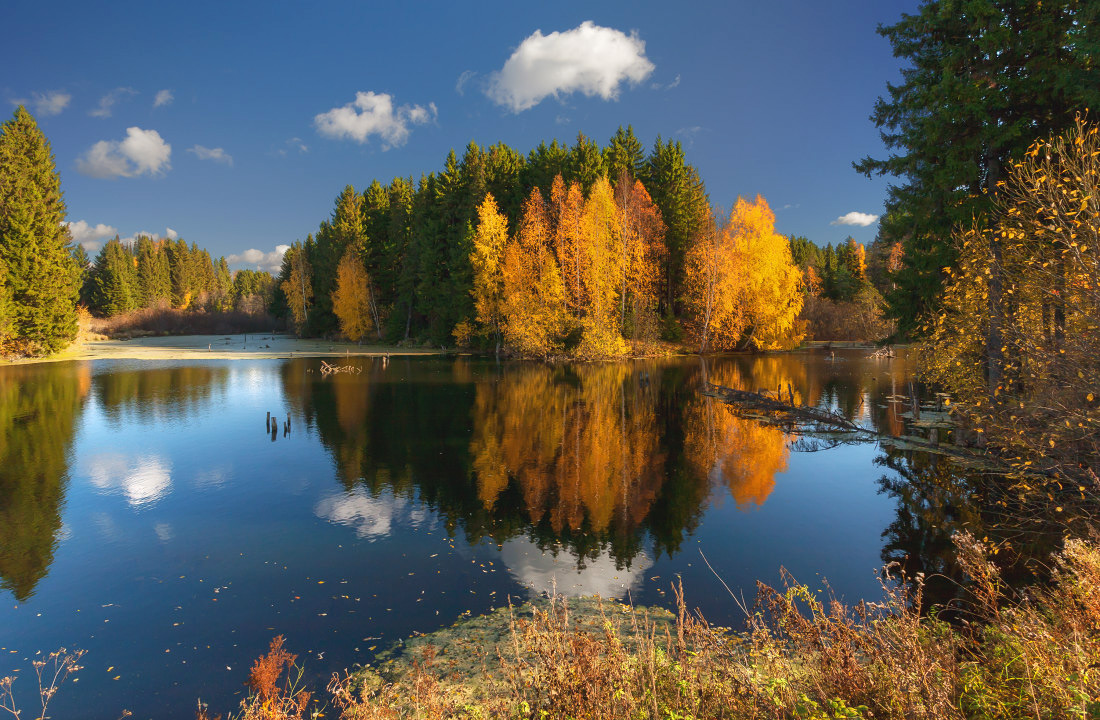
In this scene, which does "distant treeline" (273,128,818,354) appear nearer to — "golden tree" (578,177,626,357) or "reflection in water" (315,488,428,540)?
"golden tree" (578,177,626,357)

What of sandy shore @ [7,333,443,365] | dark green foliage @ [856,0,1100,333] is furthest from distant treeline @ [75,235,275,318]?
dark green foliage @ [856,0,1100,333]

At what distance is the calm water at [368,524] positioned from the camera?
7.15 m

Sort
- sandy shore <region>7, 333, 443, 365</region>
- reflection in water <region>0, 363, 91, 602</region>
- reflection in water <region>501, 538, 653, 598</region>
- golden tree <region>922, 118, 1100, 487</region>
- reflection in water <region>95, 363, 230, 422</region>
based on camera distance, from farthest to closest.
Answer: sandy shore <region>7, 333, 443, 365</region>, reflection in water <region>95, 363, 230, 422</region>, reflection in water <region>0, 363, 91, 602</region>, reflection in water <region>501, 538, 653, 598</region>, golden tree <region>922, 118, 1100, 487</region>

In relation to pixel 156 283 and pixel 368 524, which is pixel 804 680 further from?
pixel 156 283

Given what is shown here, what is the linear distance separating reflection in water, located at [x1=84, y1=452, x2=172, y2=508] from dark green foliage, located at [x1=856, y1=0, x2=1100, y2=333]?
68.2ft

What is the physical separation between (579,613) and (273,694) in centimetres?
374

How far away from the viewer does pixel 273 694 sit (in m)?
5.08

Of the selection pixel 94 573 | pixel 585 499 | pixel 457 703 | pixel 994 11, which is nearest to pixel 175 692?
pixel 457 703

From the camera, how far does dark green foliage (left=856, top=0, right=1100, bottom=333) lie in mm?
12367

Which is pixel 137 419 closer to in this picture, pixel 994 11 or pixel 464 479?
pixel 464 479

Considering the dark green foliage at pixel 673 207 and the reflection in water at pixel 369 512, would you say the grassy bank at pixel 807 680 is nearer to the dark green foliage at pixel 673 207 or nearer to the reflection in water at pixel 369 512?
the reflection in water at pixel 369 512

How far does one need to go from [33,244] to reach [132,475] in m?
41.6

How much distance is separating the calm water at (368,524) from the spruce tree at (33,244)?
26075mm

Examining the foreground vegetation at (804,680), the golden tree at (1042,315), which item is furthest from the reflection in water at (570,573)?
the golden tree at (1042,315)
